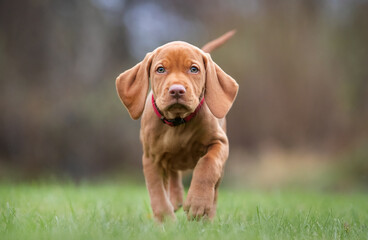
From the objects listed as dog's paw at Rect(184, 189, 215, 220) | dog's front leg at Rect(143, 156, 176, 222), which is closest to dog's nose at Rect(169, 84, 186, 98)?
dog's paw at Rect(184, 189, 215, 220)

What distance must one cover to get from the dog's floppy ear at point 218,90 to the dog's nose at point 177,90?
0.37 m

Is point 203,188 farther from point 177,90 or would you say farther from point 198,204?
point 177,90

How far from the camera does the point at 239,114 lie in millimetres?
13414

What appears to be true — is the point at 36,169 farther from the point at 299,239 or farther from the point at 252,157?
the point at 299,239

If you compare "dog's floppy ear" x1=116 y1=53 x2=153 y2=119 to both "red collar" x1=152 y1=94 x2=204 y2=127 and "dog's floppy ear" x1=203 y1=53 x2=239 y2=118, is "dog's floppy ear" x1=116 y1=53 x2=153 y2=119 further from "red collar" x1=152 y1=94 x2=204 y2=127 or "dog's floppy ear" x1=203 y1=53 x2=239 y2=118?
"dog's floppy ear" x1=203 y1=53 x2=239 y2=118

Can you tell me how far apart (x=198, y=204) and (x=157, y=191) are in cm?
56

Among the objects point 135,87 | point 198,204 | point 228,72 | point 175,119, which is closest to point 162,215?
point 198,204

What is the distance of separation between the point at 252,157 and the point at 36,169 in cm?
557

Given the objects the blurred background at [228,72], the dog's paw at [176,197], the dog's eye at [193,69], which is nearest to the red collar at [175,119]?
the dog's eye at [193,69]

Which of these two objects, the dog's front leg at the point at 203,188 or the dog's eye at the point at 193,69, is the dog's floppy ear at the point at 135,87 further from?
the dog's front leg at the point at 203,188

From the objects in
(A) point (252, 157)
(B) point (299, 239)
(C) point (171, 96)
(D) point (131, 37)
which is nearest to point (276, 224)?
(B) point (299, 239)

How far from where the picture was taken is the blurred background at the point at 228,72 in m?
12.4

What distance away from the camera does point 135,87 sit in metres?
3.80

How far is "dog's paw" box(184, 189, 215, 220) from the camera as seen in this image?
3.44m
